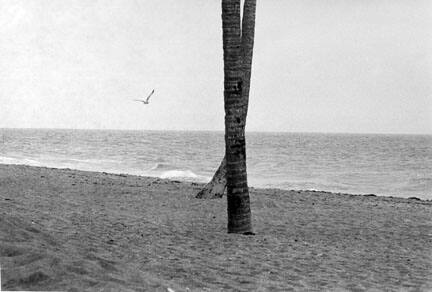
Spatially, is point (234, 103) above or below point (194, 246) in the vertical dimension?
above

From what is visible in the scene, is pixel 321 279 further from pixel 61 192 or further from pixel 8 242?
pixel 61 192

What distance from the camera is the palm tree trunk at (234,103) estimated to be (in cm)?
903

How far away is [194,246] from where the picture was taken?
8180 mm

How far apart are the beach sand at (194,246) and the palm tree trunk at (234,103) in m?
0.87

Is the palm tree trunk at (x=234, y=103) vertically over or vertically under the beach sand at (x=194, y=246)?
over

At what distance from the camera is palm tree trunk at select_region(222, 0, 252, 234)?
29.6ft

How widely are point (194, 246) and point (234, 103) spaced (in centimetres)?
251

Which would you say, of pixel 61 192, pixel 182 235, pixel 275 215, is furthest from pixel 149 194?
pixel 182 235

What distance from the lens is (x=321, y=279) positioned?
260 inches

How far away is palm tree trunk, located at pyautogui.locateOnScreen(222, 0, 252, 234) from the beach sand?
2.87 ft

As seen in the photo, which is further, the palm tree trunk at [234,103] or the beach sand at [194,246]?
the palm tree trunk at [234,103]

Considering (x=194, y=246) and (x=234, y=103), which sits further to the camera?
(x=234, y=103)

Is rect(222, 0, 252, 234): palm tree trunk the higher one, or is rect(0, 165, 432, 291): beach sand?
rect(222, 0, 252, 234): palm tree trunk

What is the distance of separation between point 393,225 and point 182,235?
5.18 m
